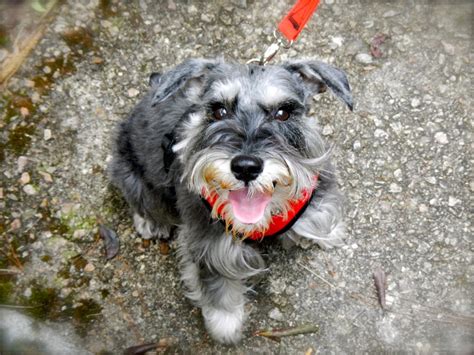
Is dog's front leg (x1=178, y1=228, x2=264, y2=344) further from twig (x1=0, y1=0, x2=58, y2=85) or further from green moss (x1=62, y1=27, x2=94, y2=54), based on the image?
twig (x1=0, y1=0, x2=58, y2=85)

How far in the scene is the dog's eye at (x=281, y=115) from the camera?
10.5 ft

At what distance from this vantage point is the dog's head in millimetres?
2904

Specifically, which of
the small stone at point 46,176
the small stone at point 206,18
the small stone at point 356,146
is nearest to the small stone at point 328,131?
the small stone at point 356,146

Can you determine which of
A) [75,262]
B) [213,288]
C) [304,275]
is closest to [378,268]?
[304,275]

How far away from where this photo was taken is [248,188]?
2.95m

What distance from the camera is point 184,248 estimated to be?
406cm

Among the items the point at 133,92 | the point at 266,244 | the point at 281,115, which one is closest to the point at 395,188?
the point at 266,244

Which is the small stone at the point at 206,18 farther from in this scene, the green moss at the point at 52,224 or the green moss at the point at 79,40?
the green moss at the point at 52,224

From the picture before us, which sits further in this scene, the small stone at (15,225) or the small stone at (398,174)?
the small stone at (398,174)

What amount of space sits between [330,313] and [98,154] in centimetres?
258

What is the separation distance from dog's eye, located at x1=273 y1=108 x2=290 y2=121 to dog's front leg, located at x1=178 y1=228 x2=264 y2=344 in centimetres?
97

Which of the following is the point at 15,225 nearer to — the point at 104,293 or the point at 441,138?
the point at 104,293

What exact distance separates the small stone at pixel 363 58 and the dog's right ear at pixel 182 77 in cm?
210

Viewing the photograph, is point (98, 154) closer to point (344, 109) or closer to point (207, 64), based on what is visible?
point (207, 64)
